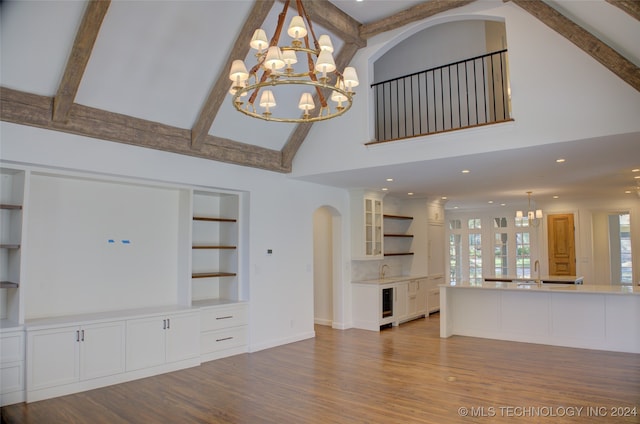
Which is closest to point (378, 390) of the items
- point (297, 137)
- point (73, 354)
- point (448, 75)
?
point (73, 354)

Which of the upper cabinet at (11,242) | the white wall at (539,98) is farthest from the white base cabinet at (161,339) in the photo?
the white wall at (539,98)

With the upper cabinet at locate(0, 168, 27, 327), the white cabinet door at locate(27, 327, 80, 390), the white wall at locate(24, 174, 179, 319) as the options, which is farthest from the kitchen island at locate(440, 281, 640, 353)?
the upper cabinet at locate(0, 168, 27, 327)

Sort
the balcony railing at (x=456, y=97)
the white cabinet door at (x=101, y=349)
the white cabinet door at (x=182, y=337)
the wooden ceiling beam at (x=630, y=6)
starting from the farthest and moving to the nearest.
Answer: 1. the balcony railing at (x=456, y=97)
2. the white cabinet door at (x=182, y=337)
3. the white cabinet door at (x=101, y=349)
4. the wooden ceiling beam at (x=630, y=6)

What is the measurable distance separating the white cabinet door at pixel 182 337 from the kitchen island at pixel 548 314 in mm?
3895

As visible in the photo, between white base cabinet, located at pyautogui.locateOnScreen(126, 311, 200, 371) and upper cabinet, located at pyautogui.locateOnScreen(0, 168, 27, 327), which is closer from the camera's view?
upper cabinet, located at pyautogui.locateOnScreen(0, 168, 27, 327)

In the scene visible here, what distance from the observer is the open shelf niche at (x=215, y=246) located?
6445 mm

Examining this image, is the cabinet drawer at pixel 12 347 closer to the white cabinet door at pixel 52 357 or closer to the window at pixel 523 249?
the white cabinet door at pixel 52 357

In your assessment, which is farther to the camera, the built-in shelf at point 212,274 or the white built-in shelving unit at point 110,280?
the built-in shelf at point 212,274

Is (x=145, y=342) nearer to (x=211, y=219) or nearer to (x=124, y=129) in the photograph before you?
(x=211, y=219)

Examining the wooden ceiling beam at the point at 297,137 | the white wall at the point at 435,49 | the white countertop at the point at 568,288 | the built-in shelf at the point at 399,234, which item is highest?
the white wall at the point at 435,49

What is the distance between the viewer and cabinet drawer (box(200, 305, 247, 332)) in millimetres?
5863

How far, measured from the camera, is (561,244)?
430 inches

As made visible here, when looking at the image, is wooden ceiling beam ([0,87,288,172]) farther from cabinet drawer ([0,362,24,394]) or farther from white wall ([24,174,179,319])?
cabinet drawer ([0,362,24,394])

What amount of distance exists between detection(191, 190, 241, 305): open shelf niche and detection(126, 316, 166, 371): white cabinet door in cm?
100
